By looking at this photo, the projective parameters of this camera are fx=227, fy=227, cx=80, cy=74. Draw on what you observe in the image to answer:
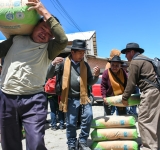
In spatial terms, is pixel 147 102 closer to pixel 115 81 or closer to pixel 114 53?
pixel 115 81

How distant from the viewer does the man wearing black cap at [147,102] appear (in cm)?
368

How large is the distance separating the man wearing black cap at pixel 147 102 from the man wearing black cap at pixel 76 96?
2.09 feet

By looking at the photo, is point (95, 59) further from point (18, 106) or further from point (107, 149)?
point (18, 106)

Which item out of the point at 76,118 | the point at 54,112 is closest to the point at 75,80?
the point at 76,118

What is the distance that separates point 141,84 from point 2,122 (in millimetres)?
2406

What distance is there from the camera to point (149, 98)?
3713 millimetres

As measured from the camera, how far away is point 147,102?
3.71 m

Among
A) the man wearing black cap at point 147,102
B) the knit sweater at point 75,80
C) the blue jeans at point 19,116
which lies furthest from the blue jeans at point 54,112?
the blue jeans at point 19,116

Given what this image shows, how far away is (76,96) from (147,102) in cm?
119

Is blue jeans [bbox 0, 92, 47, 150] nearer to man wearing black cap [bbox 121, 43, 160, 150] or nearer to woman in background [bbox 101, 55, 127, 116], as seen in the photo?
man wearing black cap [bbox 121, 43, 160, 150]

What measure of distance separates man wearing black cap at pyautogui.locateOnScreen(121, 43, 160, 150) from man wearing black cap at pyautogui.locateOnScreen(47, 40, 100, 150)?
25.1 inches

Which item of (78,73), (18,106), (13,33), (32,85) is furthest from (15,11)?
(78,73)

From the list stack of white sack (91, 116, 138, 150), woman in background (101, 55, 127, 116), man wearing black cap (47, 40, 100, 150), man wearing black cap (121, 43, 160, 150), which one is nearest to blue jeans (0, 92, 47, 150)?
man wearing black cap (47, 40, 100, 150)

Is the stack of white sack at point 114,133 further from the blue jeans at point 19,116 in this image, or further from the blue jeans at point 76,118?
the blue jeans at point 19,116
